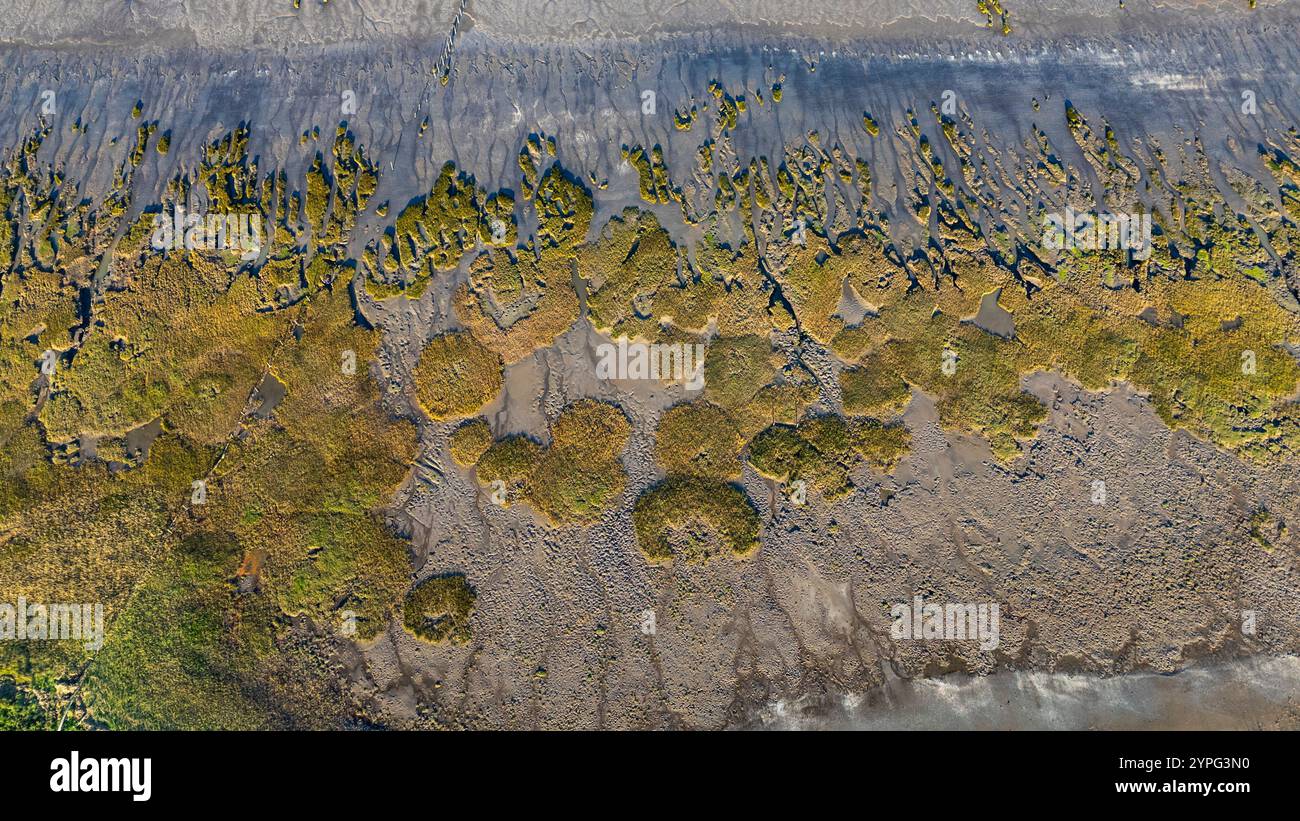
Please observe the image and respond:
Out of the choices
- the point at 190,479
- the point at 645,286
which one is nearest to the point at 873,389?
the point at 645,286

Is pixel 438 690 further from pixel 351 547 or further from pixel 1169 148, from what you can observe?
pixel 1169 148

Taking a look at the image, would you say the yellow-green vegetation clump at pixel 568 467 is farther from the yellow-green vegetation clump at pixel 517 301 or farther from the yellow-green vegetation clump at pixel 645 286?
the yellow-green vegetation clump at pixel 645 286

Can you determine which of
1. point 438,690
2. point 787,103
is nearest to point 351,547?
point 438,690

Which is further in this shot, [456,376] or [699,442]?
[456,376]

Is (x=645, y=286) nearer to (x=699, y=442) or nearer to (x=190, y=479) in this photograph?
(x=699, y=442)

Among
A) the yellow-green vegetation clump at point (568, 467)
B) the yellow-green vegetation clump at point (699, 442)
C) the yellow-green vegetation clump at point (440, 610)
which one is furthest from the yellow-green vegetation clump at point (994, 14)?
the yellow-green vegetation clump at point (440, 610)

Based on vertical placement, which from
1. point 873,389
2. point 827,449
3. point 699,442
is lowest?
point 827,449

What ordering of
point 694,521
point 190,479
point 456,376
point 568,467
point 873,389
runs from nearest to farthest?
point 694,521 < point 190,479 < point 568,467 < point 873,389 < point 456,376
